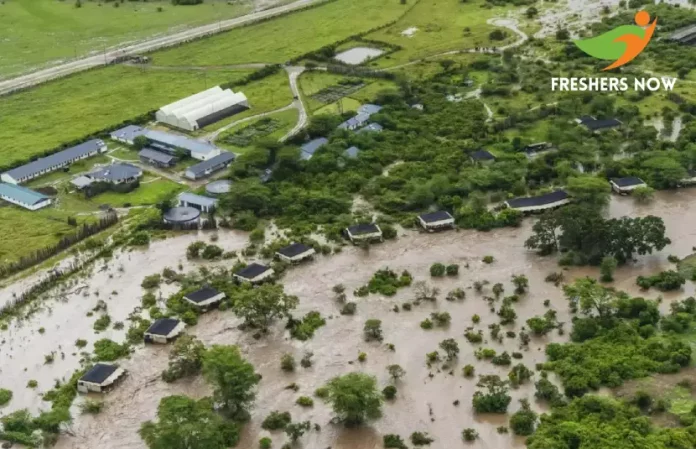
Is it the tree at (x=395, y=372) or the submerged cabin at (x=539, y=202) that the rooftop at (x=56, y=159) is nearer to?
the submerged cabin at (x=539, y=202)

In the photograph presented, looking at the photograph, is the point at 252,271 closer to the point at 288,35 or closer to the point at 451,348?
the point at 451,348

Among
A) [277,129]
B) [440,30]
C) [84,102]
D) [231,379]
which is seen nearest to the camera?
[231,379]

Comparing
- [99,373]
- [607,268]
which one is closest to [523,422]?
[607,268]

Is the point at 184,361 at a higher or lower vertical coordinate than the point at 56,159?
lower

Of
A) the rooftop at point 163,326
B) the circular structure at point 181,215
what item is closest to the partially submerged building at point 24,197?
the circular structure at point 181,215

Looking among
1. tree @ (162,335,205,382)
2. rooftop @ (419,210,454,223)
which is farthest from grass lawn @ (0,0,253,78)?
tree @ (162,335,205,382)

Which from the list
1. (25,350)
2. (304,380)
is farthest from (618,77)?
(25,350)
